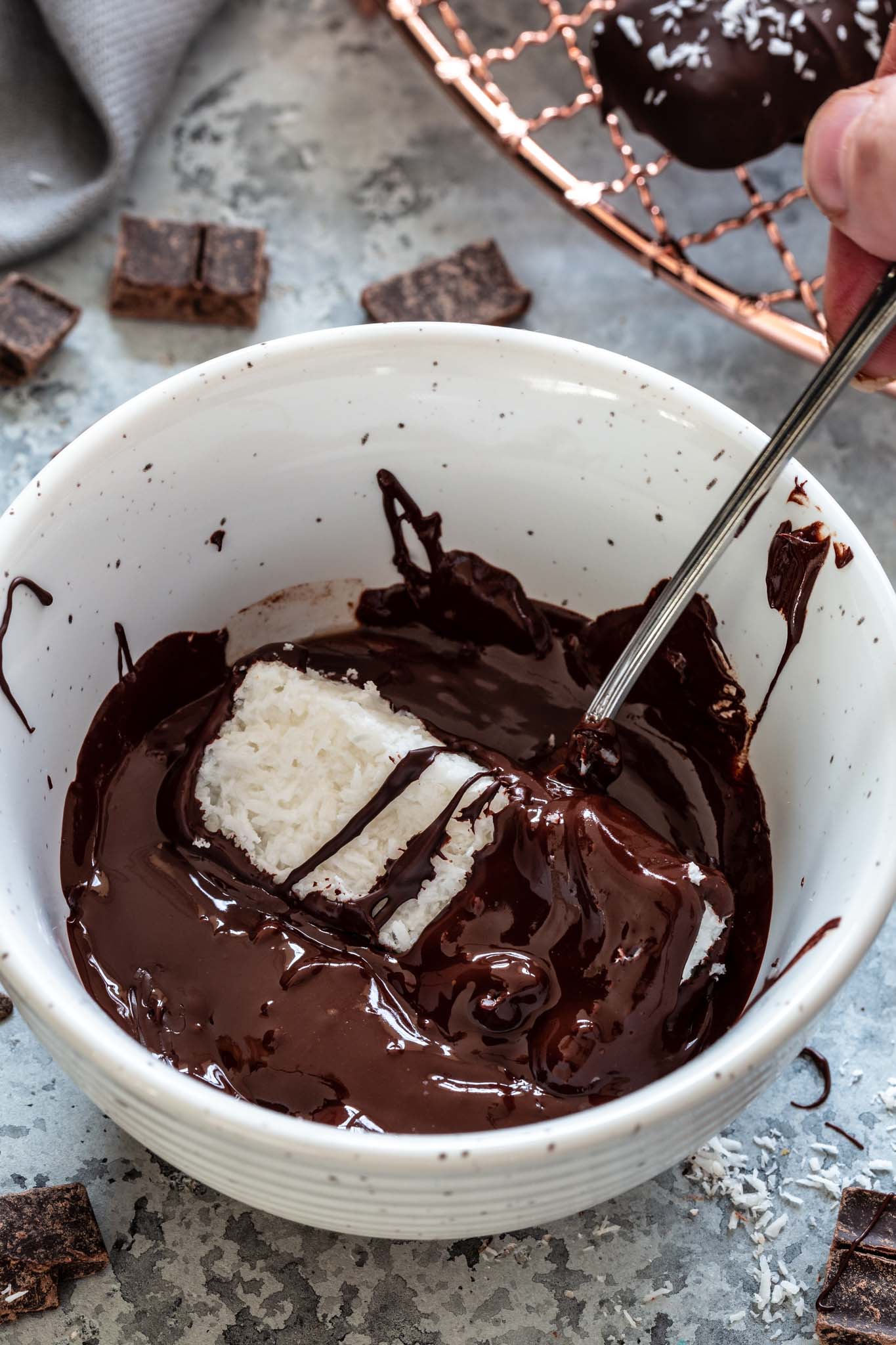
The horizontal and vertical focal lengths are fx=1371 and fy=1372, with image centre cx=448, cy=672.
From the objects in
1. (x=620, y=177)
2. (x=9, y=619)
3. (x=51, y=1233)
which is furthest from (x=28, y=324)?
(x=51, y=1233)

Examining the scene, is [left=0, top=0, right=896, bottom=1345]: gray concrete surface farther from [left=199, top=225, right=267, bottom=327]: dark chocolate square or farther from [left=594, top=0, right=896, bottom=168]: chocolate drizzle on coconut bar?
[left=594, top=0, right=896, bottom=168]: chocolate drizzle on coconut bar

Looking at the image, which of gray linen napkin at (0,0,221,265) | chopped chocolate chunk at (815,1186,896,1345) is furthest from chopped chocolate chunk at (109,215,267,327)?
chopped chocolate chunk at (815,1186,896,1345)

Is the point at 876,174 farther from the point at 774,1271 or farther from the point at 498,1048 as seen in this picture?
the point at 774,1271

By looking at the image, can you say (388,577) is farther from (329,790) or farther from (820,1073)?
(820,1073)

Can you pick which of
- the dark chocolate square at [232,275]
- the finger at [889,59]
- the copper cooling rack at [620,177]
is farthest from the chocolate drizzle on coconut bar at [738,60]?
the dark chocolate square at [232,275]

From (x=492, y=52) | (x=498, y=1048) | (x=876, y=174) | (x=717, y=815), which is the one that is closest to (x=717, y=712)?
(x=717, y=815)

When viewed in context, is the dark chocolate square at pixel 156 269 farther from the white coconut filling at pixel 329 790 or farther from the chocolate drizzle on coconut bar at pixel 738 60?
the white coconut filling at pixel 329 790

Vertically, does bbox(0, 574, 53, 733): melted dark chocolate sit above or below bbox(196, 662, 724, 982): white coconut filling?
above
